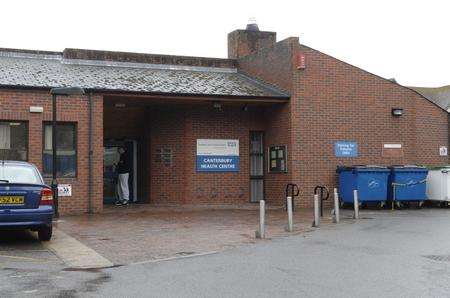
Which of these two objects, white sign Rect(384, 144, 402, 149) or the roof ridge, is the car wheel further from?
white sign Rect(384, 144, 402, 149)

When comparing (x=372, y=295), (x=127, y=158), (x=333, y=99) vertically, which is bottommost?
(x=372, y=295)

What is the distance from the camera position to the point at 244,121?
73.8ft

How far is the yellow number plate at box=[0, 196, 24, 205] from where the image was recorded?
10797 millimetres

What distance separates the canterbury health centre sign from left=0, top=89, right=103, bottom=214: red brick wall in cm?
427

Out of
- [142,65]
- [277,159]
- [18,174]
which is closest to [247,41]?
[142,65]

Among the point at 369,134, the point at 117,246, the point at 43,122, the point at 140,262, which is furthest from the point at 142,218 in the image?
the point at 369,134

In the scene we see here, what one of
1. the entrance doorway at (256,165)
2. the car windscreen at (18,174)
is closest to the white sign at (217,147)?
the entrance doorway at (256,165)

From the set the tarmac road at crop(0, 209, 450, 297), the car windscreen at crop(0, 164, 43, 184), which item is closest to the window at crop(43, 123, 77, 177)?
the car windscreen at crop(0, 164, 43, 184)

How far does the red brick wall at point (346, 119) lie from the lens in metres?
21.0

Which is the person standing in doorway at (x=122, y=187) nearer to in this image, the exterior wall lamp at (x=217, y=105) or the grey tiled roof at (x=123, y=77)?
the grey tiled roof at (x=123, y=77)

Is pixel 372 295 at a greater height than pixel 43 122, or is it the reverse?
pixel 43 122

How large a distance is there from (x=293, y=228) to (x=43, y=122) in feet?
27.1

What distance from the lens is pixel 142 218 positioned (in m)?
16.8

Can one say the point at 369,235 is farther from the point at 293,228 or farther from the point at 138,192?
the point at 138,192
